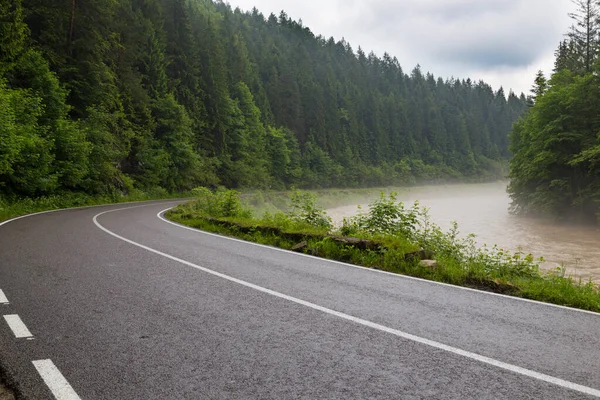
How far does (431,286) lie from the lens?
7379mm

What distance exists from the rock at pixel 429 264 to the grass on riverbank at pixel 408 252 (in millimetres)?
19

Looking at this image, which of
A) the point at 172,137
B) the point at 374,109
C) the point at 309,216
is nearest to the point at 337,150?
the point at 374,109

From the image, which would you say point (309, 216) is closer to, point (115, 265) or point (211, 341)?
point (115, 265)

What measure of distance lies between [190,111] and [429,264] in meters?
47.5

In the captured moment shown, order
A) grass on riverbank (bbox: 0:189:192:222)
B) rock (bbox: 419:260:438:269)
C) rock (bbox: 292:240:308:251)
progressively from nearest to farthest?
rock (bbox: 419:260:438:269)
rock (bbox: 292:240:308:251)
grass on riverbank (bbox: 0:189:192:222)

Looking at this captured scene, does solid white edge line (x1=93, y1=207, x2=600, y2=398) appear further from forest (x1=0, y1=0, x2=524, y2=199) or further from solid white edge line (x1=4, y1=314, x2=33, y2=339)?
forest (x1=0, y1=0, x2=524, y2=199)

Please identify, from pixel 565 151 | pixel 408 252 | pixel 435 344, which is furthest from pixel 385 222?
pixel 565 151

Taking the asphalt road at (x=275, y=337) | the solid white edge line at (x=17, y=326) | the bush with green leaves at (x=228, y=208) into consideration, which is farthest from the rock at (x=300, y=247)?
the bush with green leaves at (x=228, y=208)

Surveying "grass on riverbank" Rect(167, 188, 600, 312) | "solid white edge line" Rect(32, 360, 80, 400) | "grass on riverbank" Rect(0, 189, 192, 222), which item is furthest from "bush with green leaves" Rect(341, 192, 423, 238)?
"grass on riverbank" Rect(0, 189, 192, 222)

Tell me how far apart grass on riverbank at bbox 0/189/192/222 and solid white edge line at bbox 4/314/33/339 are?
14697mm

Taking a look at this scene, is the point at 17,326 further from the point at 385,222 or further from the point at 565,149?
the point at 565,149

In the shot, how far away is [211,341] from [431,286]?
14.1 ft

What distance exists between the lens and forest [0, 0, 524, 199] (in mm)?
26141

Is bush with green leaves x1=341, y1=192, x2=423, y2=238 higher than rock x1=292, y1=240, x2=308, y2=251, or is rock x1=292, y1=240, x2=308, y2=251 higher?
bush with green leaves x1=341, y1=192, x2=423, y2=238
